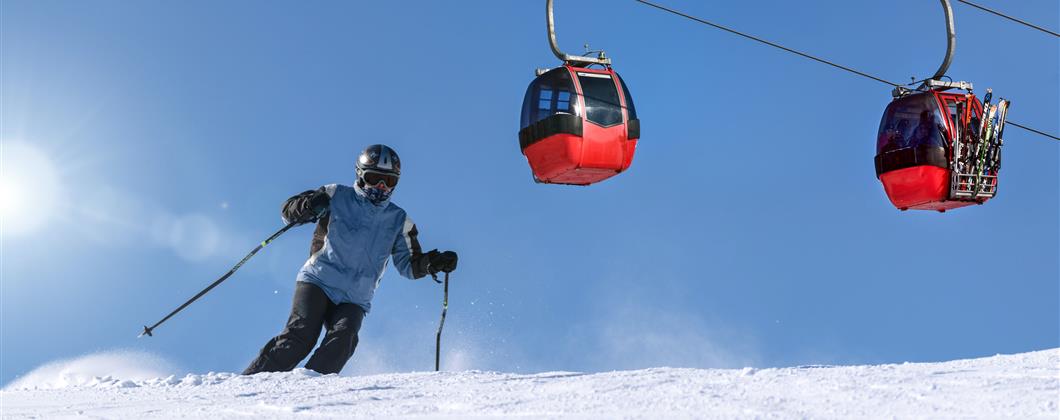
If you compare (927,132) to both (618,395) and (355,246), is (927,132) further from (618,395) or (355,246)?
(618,395)

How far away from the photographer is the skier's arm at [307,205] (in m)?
7.98

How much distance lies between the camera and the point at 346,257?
805cm

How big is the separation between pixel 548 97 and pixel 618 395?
3718 mm

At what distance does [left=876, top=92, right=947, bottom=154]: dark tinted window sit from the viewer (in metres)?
8.69

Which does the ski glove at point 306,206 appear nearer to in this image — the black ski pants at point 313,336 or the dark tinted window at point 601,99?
the black ski pants at point 313,336

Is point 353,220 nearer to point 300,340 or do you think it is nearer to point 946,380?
point 300,340

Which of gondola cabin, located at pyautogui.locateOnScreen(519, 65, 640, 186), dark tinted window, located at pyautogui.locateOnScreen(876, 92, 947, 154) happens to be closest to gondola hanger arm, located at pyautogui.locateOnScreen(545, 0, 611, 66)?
gondola cabin, located at pyautogui.locateOnScreen(519, 65, 640, 186)

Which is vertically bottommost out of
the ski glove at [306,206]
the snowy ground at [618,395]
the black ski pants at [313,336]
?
the snowy ground at [618,395]

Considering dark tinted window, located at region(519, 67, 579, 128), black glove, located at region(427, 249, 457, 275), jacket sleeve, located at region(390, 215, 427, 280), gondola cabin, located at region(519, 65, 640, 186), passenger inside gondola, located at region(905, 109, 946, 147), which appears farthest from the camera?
passenger inside gondola, located at region(905, 109, 946, 147)

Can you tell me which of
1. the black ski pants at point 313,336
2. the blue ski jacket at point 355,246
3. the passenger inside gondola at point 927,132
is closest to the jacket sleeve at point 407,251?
the blue ski jacket at point 355,246

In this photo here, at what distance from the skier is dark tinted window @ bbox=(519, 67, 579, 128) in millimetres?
1156

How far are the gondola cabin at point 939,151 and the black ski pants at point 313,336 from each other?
4796 millimetres

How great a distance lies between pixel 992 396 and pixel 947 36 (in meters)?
4.95

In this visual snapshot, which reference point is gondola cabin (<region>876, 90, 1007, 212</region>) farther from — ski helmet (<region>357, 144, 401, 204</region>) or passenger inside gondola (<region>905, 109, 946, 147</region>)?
ski helmet (<region>357, 144, 401, 204</region>)
